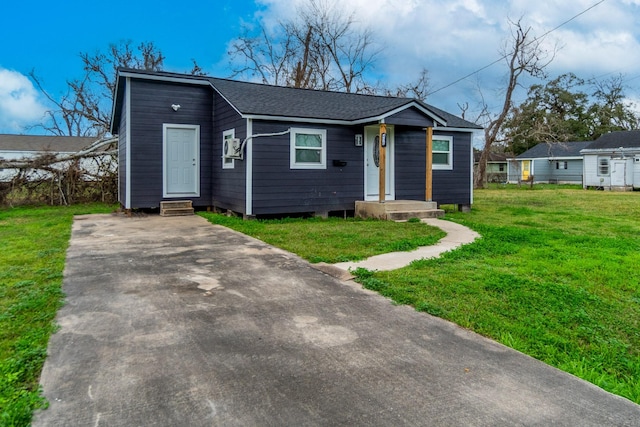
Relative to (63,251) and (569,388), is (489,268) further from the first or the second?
(63,251)

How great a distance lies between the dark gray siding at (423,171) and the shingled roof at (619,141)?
17.7 metres

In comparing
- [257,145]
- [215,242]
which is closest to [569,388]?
[215,242]

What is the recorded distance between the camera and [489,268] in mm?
5219

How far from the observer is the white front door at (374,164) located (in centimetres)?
1144

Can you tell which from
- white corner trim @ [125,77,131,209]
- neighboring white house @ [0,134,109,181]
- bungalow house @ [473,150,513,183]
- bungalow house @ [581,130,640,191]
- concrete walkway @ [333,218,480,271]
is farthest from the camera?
bungalow house @ [473,150,513,183]

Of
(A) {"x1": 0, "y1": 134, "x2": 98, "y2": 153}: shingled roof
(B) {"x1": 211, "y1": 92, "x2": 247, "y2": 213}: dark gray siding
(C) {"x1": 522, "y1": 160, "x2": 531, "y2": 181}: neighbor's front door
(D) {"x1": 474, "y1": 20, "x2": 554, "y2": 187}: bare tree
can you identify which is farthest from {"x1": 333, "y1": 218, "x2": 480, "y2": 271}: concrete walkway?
(C) {"x1": 522, "y1": 160, "x2": 531, "y2": 181}: neighbor's front door

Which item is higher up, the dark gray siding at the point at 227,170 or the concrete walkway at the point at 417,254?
the dark gray siding at the point at 227,170

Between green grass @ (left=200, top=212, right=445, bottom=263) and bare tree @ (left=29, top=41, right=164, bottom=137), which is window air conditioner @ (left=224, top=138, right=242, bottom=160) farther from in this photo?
bare tree @ (left=29, top=41, right=164, bottom=137)

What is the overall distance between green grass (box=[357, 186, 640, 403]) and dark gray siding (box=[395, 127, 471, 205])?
15.9 feet

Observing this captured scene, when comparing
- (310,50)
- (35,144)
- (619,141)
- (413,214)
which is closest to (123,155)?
(413,214)

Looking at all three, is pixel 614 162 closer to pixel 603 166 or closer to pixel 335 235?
pixel 603 166

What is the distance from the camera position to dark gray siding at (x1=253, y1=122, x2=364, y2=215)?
33.1ft

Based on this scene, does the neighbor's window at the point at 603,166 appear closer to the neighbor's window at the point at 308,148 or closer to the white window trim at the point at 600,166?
the white window trim at the point at 600,166

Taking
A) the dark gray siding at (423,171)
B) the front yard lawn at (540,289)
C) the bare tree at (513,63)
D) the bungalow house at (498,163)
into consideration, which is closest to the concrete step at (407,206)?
the dark gray siding at (423,171)
